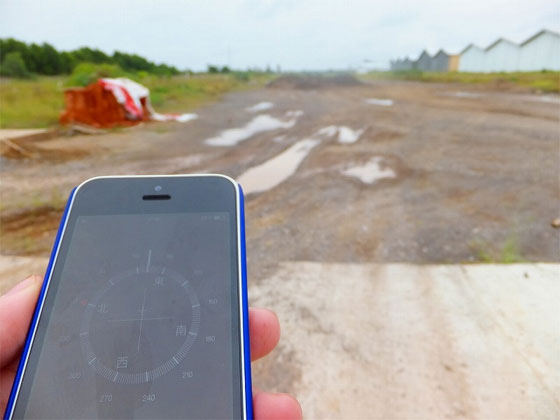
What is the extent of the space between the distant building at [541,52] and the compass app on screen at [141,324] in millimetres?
27264

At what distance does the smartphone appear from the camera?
2.37ft

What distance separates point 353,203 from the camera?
3654 millimetres

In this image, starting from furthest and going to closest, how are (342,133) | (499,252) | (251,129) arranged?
1. (251,129)
2. (342,133)
3. (499,252)

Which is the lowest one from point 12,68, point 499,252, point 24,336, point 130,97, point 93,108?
point 499,252

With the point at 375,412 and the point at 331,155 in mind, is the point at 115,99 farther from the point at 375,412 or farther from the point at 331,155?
the point at 375,412

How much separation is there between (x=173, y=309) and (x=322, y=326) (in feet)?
3.90

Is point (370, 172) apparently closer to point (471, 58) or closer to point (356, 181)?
point (356, 181)

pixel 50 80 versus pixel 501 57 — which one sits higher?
pixel 501 57

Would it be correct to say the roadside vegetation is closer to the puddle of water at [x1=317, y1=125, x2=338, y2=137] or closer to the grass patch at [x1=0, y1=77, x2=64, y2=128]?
the grass patch at [x1=0, y1=77, x2=64, y2=128]

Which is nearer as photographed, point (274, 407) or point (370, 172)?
point (274, 407)

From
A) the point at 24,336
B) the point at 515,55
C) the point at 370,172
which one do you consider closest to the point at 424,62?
the point at 515,55

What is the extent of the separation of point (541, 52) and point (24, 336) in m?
28.7

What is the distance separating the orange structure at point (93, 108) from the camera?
7340 mm

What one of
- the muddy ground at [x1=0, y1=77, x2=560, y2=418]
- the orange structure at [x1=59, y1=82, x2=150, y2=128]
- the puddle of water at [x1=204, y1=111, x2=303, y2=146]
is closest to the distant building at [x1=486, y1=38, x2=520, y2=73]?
the muddy ground at [x1=0, y1=77, x2=560, y2=418]
